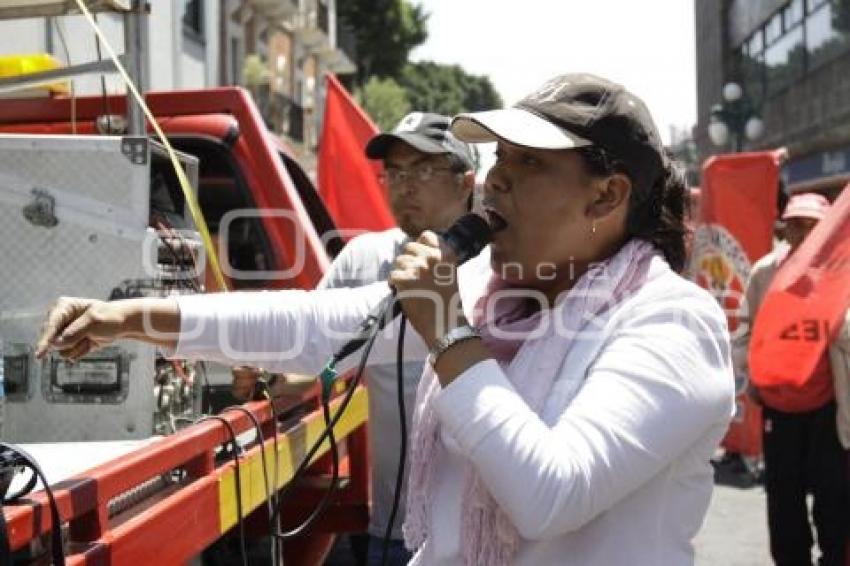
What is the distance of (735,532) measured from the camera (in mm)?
5844

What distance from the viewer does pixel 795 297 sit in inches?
163

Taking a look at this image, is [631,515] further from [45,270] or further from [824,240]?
[824,240]

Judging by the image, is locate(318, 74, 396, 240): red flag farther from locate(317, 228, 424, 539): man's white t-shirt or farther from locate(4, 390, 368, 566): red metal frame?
locate(4, 390, 368, 566): red metal frame

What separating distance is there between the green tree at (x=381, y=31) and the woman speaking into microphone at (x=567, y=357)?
4231 centimetres

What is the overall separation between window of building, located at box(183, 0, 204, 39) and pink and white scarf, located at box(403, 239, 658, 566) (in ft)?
47.7

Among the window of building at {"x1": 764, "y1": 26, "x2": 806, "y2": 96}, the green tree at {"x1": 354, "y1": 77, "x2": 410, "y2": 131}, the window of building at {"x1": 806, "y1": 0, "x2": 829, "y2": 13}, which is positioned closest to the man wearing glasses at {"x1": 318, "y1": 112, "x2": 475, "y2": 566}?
the window of building at {"x1": 806, "y1": 0, "x2": 829, "y2": 13}

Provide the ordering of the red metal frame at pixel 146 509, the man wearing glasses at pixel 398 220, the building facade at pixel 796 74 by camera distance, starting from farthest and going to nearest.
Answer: the building facade at pixel 796 74 → the man wearing glasses at pixel 398 220 → the red metal frame at pixel 146 509

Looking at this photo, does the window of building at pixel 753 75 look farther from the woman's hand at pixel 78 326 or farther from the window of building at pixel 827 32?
the woman's hand at pixel 78 326

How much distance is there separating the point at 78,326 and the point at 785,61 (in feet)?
92.4

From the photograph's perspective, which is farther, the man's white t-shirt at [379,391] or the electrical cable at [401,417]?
the man's white t-shirt at [379,391]

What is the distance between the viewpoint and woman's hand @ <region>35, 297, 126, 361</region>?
5.83ft

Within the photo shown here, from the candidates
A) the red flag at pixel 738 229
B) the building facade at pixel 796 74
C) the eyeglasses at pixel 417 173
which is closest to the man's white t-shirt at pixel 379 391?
the eyeglasses at pixel 417 173

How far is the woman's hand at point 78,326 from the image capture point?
178 centimetres

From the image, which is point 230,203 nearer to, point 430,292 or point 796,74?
point 430,292
